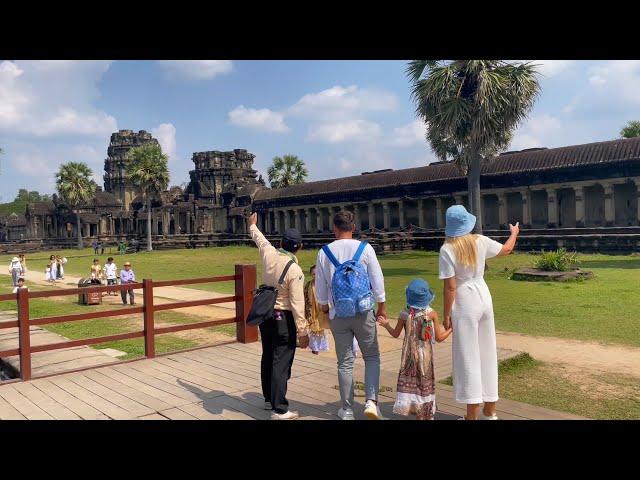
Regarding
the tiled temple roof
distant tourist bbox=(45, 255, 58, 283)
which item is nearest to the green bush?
the tiled temple roof

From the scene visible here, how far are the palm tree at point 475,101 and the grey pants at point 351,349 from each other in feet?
53.2

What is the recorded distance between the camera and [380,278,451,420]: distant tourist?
422 centimetres

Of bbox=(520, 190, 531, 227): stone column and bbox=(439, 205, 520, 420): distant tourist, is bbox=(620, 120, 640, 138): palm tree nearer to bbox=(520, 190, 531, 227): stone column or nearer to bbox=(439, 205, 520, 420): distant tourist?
bbox=(520, 190, 531, 227): stone column

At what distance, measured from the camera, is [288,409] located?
4746mm

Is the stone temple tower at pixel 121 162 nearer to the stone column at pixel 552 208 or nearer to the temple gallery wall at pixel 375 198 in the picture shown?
the temple gallery wall at pixel 375 198

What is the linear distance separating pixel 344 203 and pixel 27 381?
41.6m

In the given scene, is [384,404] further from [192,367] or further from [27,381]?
[27,381]

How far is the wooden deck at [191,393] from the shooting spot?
4.76 meters

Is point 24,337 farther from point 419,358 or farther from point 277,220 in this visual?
point 277,220

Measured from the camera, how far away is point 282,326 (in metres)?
4.72

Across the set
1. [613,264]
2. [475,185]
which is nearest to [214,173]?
[475,185]

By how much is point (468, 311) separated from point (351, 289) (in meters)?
0.91
